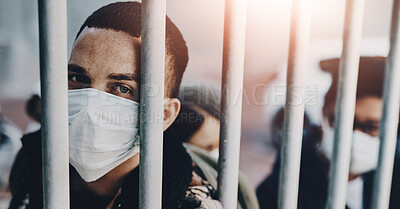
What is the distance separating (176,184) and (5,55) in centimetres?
130

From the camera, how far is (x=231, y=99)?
2023 millimetres

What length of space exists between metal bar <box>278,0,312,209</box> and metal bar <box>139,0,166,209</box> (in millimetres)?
902

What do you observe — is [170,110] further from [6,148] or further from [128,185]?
[6,148]

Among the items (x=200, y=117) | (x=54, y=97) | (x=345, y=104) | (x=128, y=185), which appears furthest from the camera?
(x=345, y=104)

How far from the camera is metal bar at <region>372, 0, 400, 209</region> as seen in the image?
2.30m

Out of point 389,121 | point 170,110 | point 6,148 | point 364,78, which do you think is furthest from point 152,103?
point 389,121

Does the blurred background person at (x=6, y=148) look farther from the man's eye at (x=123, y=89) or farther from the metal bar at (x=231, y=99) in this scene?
the metal bar at (x=231, y=99)

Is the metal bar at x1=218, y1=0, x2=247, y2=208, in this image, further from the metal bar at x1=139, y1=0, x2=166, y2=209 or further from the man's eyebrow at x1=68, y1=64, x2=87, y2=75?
the man's eyebrow at x1=68, y1=64, x2=87, y2=75

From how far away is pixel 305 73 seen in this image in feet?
7.02

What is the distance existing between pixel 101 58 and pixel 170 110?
54 cm

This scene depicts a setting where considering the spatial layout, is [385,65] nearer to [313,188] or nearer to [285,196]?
[313,188]

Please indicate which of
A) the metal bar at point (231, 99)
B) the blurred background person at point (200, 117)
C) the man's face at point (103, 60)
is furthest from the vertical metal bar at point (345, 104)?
the man's face at point (103, 60)

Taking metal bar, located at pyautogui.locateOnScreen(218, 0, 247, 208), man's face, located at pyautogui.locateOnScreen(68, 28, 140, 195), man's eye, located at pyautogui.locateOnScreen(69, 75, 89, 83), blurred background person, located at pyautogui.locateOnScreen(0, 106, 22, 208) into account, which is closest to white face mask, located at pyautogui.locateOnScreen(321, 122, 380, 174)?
metal bar, located at pyautogui.locateOnScreen(218, 0, 247, 208)

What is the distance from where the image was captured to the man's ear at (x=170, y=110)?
1.99 meters
